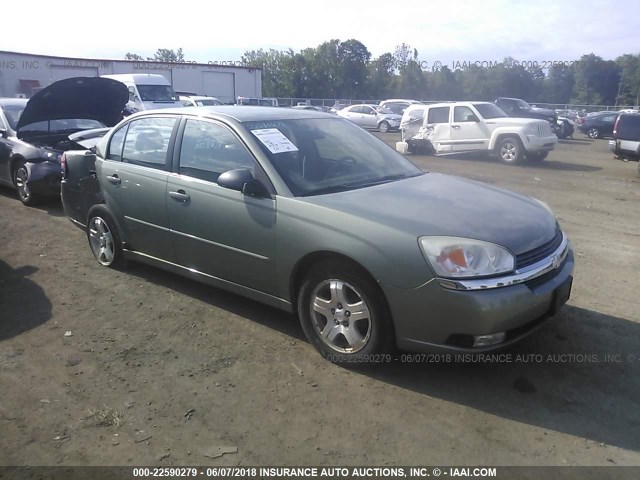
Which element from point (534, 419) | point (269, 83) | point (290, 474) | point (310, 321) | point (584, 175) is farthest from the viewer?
point (269, 83)

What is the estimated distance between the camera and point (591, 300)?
15.7ft

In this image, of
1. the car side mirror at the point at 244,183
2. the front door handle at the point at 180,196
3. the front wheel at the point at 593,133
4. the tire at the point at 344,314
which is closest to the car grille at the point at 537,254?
the tire at the point at 344,314

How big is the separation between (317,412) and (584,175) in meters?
12.4

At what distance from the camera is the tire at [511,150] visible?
1524cm

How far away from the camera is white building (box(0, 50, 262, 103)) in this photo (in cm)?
3117

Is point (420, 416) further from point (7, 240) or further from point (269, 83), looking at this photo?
point (269, 83)

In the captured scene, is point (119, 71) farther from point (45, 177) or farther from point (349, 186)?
point (349, 186)

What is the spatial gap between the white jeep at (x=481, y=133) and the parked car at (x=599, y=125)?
13309 mm

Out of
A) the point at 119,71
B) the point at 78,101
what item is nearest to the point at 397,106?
the point at 119,71

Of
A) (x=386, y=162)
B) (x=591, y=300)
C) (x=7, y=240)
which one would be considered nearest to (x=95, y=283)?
(x=7, y=240)

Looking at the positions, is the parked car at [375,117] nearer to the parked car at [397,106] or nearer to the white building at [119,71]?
the parked car at [397,106]

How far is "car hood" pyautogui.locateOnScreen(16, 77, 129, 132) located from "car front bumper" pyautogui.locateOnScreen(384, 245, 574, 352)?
650cm

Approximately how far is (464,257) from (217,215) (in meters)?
1.92

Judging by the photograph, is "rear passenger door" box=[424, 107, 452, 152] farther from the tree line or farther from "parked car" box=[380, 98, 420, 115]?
the tree line
